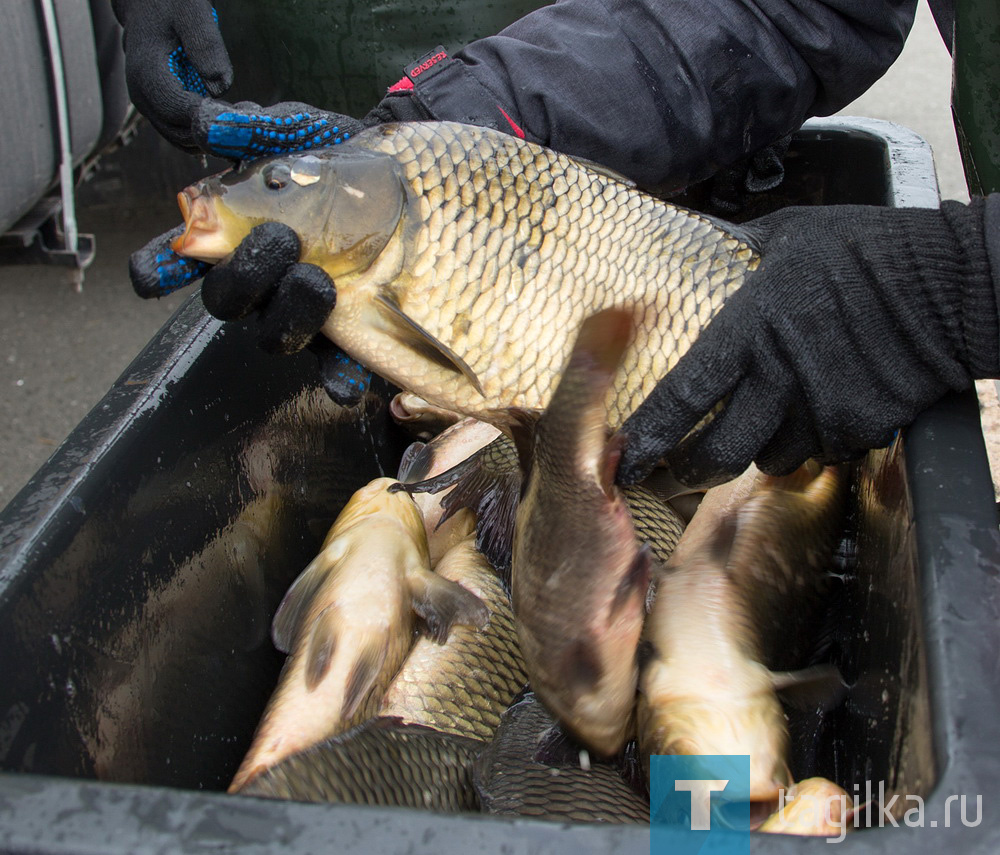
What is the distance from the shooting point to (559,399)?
2.66 ft

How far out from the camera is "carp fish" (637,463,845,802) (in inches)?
37.9

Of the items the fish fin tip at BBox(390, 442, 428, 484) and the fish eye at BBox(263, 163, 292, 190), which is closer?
the fish eye at BBox(263, 163, 292, 190)

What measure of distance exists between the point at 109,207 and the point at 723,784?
3.06 metres

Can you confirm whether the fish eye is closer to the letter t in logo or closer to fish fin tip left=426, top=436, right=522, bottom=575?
fish fin tip left=426, top=436, right=522, bottom=575

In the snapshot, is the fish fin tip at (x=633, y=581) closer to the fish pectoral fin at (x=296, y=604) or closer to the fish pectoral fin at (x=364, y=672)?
the fish pectoral fin at (x=364, y=672)

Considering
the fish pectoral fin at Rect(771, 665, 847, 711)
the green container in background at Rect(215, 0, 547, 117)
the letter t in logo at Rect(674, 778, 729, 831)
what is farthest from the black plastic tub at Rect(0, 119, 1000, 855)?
the green container in background at Rect(215, 0, 547, 117)

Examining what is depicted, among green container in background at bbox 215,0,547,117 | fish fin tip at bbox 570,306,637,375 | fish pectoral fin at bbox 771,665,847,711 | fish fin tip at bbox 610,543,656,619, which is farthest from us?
green container in background at bbox 215,0,547,117

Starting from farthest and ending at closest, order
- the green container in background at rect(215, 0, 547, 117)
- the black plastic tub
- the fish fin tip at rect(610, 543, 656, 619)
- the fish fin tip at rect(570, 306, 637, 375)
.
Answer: the green container in background at rect(215, 0, 547, 117) < the fish fin tip at rect(610, 543, 656, 619) < the fish fin tip at rect(570, 306, 637, 375) < the black plastic tub

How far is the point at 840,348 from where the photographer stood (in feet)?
3.18

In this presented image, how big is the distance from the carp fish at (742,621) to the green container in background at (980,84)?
54 cm

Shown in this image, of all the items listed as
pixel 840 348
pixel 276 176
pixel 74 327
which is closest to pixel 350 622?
pixel 276 176

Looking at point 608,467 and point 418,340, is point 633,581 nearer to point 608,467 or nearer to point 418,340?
point 608,467

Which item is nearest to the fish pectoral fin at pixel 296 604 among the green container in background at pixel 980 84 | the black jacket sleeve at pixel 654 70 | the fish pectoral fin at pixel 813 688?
the fish pectoral fin at pixel 813 688

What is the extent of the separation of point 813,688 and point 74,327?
261 centimetres
